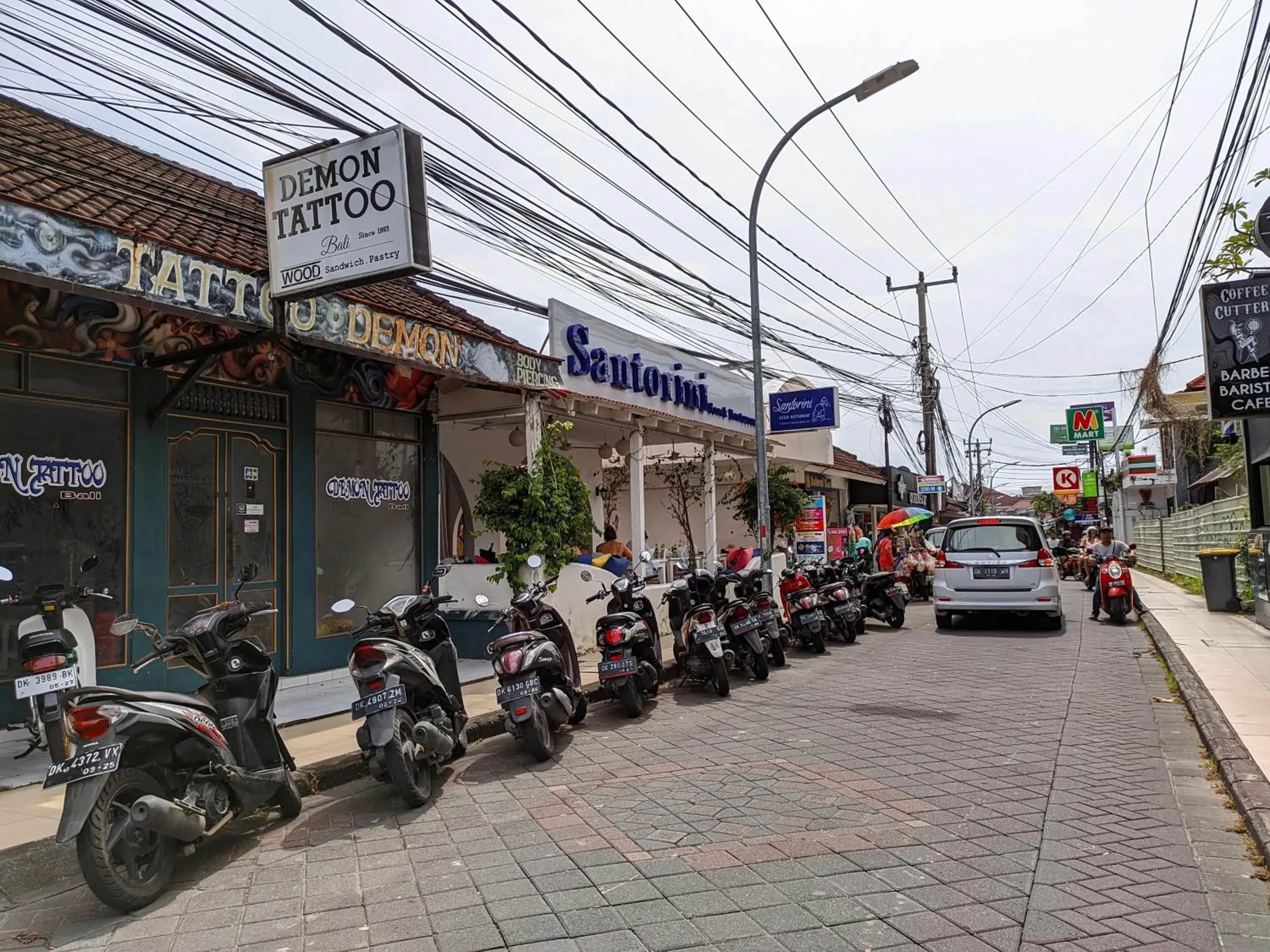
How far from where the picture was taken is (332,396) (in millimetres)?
10289

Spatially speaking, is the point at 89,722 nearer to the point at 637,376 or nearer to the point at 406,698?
the point at 406,698

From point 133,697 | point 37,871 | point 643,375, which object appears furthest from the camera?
point 643,375

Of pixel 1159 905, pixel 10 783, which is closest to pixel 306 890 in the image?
pixel 10 783

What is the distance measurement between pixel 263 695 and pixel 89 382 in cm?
434

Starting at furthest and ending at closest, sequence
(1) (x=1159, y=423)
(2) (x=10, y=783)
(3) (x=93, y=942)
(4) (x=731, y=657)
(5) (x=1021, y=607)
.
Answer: (1) (x=1159, y=423), (5) (x=1021, y=607), (4) (x=731, y=657), (2) (x=10, y=783), (3) (x=93, y=942)

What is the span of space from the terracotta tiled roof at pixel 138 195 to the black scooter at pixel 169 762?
9.93ft

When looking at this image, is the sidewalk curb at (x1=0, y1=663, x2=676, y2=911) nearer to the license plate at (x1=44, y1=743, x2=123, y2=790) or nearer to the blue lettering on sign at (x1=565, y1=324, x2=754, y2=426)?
the license plate at (x1=44, y1=743, x2=123, y2=790)

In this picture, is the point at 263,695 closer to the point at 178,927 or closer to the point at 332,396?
the point at 178,927

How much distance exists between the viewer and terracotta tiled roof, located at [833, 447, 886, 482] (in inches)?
1182

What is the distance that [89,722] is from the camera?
13.3 ft

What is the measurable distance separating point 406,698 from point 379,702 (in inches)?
12.8

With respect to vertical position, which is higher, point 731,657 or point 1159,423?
point 1159,423

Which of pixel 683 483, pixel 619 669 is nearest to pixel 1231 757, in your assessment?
pixel 619 669

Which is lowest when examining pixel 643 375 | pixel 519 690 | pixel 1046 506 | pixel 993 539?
pixel 519 690
